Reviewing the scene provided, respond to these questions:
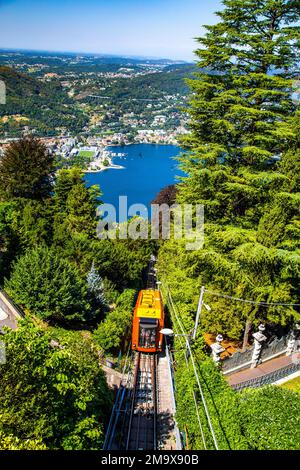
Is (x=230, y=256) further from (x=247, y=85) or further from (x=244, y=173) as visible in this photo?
(x=247, y=85)

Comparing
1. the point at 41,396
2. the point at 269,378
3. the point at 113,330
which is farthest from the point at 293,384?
the point at 41,396

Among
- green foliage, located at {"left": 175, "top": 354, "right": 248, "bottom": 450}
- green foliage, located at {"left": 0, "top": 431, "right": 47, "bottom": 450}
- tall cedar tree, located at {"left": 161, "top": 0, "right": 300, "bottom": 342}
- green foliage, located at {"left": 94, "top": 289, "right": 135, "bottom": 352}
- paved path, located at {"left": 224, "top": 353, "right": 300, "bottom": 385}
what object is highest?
tall cedar tree, located at {"left": 161, "top": 0, "right": 300, "bottom": 342}

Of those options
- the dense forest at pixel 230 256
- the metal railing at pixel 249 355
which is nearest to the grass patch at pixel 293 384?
the metal railing at pixel 249 355

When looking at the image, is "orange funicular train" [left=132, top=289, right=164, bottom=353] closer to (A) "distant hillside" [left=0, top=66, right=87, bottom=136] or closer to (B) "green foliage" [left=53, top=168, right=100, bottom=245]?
(B) "green foliage" [left=53, top=168, right=100, bottom=245]

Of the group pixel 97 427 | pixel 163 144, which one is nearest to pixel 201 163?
pixel 97 427

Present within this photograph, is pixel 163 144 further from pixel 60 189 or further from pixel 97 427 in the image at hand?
pixel 97 427

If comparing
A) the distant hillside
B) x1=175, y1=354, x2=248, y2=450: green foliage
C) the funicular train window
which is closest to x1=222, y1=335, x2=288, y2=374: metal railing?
the funicular train window
